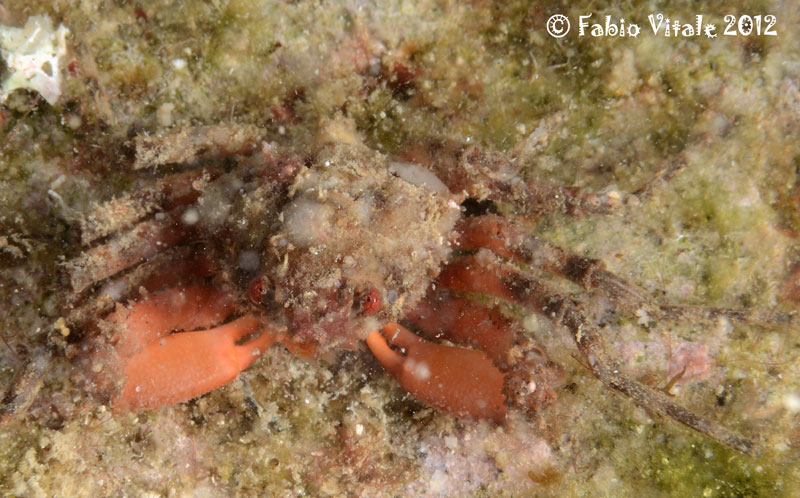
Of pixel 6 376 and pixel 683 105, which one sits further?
pixel 683 105

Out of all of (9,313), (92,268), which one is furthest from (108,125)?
(9,313)

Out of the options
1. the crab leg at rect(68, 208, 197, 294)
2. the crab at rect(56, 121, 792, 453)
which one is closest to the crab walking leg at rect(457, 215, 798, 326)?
the crab at rect(56, 121, 792, 453)

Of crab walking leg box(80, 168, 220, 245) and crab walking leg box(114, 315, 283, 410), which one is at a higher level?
crab walking leg box(80, 168, 220, 245)

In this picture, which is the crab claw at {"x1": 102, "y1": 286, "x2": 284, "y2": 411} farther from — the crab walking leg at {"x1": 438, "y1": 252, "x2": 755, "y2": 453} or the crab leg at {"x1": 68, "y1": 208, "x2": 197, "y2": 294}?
the crab walking leg at {"x1": 438, "y1": 252, "x2": 755, "y2": 453}

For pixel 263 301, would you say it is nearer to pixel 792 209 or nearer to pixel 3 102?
pixel 3 102

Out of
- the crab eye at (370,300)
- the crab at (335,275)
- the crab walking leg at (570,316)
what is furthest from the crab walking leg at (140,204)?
the crab walking leg at (570,316)

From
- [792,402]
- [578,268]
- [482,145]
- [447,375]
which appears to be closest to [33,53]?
[482,145]

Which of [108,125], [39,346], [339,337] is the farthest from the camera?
[108,125]
